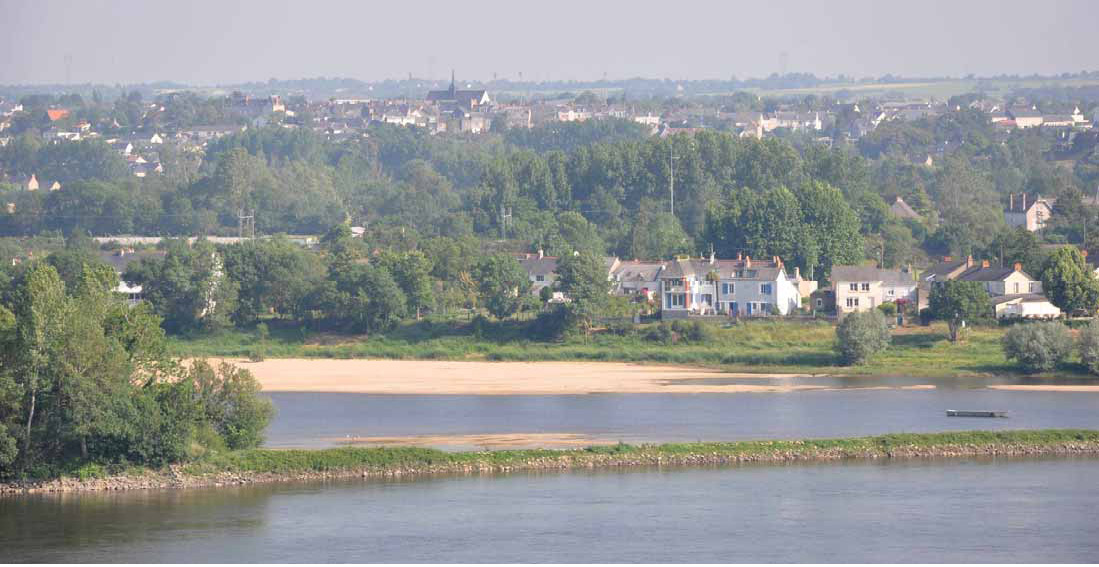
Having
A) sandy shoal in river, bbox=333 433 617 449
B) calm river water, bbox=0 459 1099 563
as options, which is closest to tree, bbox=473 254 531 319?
sandy shoal in river, bbox=333 433 617 449

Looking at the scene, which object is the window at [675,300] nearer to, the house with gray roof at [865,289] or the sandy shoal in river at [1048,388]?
the house with gray roof at [865,289]

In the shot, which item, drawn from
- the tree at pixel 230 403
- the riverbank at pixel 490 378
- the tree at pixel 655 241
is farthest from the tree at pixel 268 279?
the tree at pixel 230 403

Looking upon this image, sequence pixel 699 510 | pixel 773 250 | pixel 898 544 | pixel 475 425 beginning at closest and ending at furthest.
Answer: pixel 898 544
pixel 699 510
pixel 475 425
pixel 773 250

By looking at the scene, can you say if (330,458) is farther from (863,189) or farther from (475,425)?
(863,189)

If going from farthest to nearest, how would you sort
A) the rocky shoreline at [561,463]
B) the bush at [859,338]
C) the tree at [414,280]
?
1. the tree at [414,280]
2. the bush at [859,338]
3. the rocky shoreline at [561,463]

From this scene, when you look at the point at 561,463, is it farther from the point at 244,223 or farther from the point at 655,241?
the point at 244,223

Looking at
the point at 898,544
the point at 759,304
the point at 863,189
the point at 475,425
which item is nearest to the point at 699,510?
the point at 898,544

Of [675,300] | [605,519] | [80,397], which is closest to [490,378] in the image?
[675,300]

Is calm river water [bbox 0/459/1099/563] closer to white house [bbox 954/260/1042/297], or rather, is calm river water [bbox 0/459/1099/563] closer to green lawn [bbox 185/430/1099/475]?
green lawn [bbox 185/430/1099/475]
